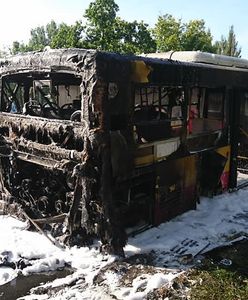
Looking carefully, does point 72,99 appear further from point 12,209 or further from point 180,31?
point 180,31

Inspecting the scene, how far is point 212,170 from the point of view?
26.8ft

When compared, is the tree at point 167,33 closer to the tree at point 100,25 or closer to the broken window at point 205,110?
the tree at point 100,25

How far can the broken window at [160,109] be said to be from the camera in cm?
622

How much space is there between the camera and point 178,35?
89.4 feet

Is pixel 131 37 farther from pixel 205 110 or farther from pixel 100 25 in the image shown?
pixel 205 110

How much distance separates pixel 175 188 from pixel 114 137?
189 centimetres

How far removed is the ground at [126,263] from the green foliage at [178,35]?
836 inches

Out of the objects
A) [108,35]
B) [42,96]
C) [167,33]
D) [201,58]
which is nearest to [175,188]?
[201,58]

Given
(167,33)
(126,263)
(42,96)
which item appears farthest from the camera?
(167,33)

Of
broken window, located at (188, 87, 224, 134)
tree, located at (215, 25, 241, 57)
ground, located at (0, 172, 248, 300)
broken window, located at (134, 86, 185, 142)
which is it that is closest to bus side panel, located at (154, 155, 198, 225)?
ground, located at (0, 172, 248, 300)

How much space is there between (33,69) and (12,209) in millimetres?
2424

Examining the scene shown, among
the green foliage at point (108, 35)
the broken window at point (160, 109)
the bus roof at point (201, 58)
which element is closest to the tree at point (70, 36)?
the green foliage at point (108, 35)

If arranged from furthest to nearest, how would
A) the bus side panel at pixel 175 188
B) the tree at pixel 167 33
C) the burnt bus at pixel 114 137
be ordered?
the tree at pixel 167 33
the bus side panel at pixel 175 188
the burnt bus at pixel 114 137

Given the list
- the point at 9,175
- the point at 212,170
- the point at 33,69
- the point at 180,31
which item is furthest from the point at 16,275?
the point at 180,31
